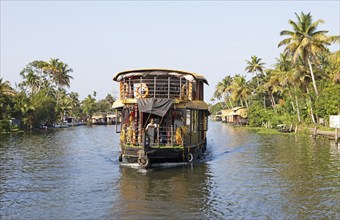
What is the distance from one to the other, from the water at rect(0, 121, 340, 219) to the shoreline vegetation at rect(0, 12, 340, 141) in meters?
16.7

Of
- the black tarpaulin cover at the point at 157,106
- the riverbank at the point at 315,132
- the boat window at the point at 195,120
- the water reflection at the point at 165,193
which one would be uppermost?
the black tarpaulin cover at the point at 157,106

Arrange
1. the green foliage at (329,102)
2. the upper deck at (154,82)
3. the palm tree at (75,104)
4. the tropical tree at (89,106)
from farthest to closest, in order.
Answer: the tropical tree at (89,106) → the palm tree at (75,104) → the green foliage at (329,102) → the upper deck at (154,82)

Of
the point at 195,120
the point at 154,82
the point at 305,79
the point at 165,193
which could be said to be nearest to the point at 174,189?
the point at 165,193

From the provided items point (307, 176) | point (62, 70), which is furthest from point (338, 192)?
point (62, 70)

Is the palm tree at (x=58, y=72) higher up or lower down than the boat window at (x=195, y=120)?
higher up

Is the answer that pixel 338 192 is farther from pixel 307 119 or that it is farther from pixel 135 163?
pixel 307 119

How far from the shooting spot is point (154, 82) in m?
17.2

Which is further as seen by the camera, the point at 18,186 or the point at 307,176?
the point at 307,176

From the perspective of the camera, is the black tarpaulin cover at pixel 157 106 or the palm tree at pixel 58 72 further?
the palm tree at pixel 58 72

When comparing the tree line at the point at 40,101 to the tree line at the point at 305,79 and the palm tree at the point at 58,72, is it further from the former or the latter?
the tree line at the point at 305,79

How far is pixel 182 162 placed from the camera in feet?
58.9

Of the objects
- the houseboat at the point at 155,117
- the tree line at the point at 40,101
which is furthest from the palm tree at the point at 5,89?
the houseboat at the point at 155,117

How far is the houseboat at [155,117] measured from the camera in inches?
657

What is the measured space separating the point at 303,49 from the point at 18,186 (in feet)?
96.1
